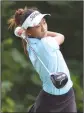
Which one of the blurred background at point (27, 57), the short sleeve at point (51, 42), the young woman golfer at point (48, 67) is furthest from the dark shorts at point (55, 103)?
the blurred background at point (27, 57)

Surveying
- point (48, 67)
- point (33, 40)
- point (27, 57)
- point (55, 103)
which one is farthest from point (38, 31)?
point (27, 57)

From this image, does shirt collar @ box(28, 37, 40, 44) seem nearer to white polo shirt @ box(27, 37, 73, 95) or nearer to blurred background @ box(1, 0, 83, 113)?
white polo shirt @ box(27, 37, 73, 95)

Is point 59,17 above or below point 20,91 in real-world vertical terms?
above

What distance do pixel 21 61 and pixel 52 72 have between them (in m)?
1.50

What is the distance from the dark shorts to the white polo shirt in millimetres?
20

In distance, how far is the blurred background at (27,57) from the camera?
11.9 feet

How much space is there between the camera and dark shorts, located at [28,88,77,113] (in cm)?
230

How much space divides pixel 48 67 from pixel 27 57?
1.28m

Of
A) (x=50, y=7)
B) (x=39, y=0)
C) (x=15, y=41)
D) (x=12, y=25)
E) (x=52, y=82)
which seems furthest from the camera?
(x=15, y=41)

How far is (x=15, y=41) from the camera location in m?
3.74

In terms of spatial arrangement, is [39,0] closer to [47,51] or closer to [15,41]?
[15,41]

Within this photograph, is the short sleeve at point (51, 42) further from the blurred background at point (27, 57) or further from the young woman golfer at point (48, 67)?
the blurred background at point (27, 57)

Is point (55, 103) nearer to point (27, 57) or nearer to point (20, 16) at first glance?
point (20, 16)

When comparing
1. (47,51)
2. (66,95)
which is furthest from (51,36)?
(66,95)
